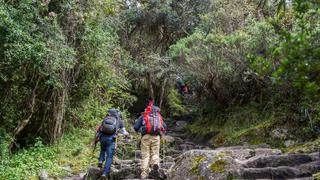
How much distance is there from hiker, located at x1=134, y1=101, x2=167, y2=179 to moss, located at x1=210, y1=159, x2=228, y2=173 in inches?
70.3

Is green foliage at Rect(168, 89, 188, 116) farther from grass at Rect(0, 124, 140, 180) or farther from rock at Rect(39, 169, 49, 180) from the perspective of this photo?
rock at Rect(39, 169, 49, 180)

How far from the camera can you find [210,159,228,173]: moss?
264 inches

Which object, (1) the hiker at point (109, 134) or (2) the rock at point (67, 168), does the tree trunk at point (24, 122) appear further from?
(1) the hiker at point (109, 134)

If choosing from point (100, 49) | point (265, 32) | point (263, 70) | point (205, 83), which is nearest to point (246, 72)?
point (265, 32)

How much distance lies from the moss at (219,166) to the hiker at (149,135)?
1.78 meters

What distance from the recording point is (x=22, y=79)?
11.2m

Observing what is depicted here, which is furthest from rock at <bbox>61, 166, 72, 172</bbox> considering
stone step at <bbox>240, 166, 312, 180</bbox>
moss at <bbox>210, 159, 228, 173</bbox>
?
stone step at <bbox>240, 166, 312, 180</bbox>

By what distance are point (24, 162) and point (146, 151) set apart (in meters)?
3.72

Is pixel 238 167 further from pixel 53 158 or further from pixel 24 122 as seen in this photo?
pixel 24 122

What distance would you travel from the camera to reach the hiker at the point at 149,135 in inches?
330

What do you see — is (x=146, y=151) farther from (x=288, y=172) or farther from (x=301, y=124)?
(x=301, y=124)

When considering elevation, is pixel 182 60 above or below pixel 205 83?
above

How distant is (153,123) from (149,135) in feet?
0.94

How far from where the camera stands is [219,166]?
6.80 metres
